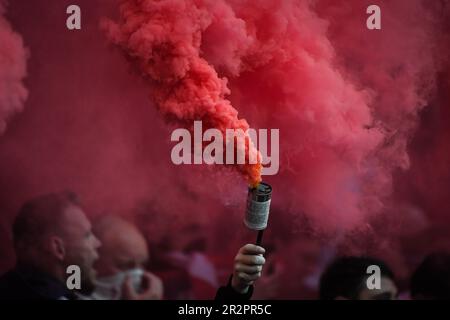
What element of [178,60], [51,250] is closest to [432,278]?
[178,60]

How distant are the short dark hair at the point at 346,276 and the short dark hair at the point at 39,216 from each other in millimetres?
1812

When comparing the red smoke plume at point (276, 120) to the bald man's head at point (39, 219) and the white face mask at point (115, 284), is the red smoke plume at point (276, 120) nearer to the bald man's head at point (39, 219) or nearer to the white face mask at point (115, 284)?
the bald man's head at point (39, 219)

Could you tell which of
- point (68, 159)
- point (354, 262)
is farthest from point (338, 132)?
point (68, 159)

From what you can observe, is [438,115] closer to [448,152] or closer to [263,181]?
[448,152]

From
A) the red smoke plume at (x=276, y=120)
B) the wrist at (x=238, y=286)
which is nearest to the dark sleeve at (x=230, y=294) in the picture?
the wrist at (x=238, y=286)

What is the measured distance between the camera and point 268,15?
176 inches

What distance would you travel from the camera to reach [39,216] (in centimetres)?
449

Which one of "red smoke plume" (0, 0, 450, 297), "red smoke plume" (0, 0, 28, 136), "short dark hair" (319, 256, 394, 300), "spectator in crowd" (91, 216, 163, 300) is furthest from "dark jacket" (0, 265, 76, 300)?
"short dark hair" (319, 256, 394, 300)

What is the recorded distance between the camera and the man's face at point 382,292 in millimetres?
4660

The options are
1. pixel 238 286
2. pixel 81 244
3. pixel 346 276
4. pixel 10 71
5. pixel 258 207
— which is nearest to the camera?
pixel 258 207

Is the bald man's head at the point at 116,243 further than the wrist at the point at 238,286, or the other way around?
the bald man's head at the point at 116,243

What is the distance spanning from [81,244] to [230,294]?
3.58 ft

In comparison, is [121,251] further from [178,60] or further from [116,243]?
[178,60]
